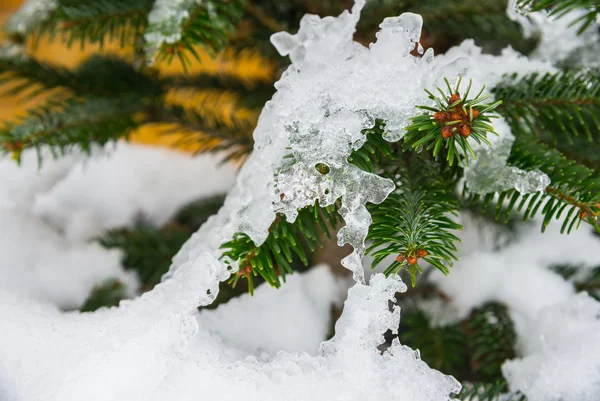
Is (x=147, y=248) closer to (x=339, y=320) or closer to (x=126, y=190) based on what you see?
(x=126, y=190)

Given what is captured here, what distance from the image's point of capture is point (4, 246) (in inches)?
23.5

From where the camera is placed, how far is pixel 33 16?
1.92 feet

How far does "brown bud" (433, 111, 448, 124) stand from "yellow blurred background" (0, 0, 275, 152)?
47 centimetres

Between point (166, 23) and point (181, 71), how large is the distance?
672 mm

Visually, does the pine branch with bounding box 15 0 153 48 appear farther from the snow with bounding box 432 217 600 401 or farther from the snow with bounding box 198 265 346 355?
the snow with bounding box 432 217 600 401

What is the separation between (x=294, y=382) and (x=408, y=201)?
0.17 metres

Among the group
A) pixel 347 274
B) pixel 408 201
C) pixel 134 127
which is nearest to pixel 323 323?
pixel 347 274

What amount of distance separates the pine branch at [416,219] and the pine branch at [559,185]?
5 centimetres

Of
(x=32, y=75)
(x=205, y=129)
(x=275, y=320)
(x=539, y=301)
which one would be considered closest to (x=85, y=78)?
(x=32, y=75)

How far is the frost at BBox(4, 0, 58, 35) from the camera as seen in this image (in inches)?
23.0

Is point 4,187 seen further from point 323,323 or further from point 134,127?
point 323,323

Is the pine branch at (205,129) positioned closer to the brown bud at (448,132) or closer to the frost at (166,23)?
the frost at (166,23)

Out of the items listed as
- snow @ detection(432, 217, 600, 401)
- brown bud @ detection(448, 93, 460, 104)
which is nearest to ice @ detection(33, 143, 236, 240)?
snow @ detection(432, 217, 600, 401)

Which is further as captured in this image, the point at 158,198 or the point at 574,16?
the point at 158,198
